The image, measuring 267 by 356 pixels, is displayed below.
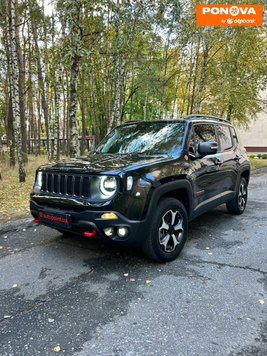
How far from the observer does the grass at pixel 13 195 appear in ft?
18.6

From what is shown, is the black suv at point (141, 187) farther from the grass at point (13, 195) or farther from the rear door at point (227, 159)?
the grass at point (13, 195)

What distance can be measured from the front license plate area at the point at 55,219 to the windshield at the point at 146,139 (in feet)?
4.62

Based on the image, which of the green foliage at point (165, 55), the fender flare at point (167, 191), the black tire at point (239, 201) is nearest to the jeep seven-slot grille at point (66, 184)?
the fender flare at point (167, 191)

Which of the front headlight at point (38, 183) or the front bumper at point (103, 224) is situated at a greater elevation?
the front headlight at point (38, 183)

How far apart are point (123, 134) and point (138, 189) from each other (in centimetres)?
181

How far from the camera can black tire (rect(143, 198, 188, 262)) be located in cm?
332

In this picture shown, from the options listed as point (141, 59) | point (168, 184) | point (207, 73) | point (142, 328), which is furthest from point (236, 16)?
point (142, 328)

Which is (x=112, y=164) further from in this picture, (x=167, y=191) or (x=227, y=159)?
(x=227, y=159)

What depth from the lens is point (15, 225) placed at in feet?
16.6

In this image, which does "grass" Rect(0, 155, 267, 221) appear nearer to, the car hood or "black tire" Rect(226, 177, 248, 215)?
the car hood

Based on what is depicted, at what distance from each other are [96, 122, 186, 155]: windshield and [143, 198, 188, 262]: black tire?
798 mm

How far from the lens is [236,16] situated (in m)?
12.6

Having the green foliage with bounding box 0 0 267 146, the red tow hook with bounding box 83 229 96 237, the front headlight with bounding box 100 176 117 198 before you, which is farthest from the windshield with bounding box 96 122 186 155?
the green foliage with bounding box 0 0 267 146

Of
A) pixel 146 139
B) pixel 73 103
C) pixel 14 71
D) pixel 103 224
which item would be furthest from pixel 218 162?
pixel 14 71
